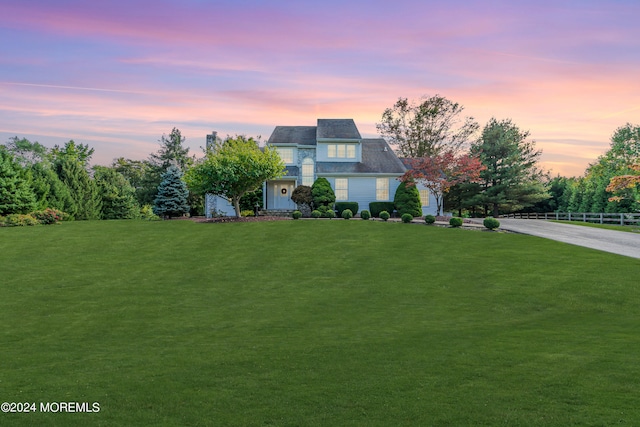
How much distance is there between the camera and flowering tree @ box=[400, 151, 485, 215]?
41062 millimetres

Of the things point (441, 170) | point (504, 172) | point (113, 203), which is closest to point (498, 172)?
point (504, 172)

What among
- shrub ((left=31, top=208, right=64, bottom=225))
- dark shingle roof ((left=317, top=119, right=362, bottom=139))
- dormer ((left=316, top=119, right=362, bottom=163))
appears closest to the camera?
shrub ((left=31, top=208, right=64, bottom=225))

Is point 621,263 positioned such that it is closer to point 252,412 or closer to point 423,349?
point 423,349

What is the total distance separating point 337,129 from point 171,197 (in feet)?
54.5

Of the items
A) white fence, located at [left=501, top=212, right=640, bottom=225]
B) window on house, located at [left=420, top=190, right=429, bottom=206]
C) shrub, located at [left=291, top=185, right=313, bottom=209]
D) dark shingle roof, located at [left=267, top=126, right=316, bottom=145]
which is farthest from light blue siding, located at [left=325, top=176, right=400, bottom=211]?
white fence, located at [left=501, top=212, right=640, bottom=225]

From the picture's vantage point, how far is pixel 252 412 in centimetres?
745

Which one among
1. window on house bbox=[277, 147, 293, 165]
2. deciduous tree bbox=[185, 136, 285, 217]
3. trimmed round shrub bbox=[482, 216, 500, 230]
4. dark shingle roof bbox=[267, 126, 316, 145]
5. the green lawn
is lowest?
the green lawn

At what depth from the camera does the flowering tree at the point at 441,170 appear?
4106 centimetres

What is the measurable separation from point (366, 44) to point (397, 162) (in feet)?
63.1

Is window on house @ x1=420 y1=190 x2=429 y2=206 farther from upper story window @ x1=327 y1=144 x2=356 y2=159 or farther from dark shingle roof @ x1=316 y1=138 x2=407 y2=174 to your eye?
upper story window @ x1=327 y1=144 x2=356 y2=159

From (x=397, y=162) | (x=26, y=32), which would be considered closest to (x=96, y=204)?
(x=26, y=32)

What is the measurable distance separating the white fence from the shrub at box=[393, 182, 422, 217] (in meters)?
16.7

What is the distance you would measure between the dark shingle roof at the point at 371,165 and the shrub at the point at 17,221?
22722 millimetres

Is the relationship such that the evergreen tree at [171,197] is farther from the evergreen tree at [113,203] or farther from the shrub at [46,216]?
the shrub at [46,216]
